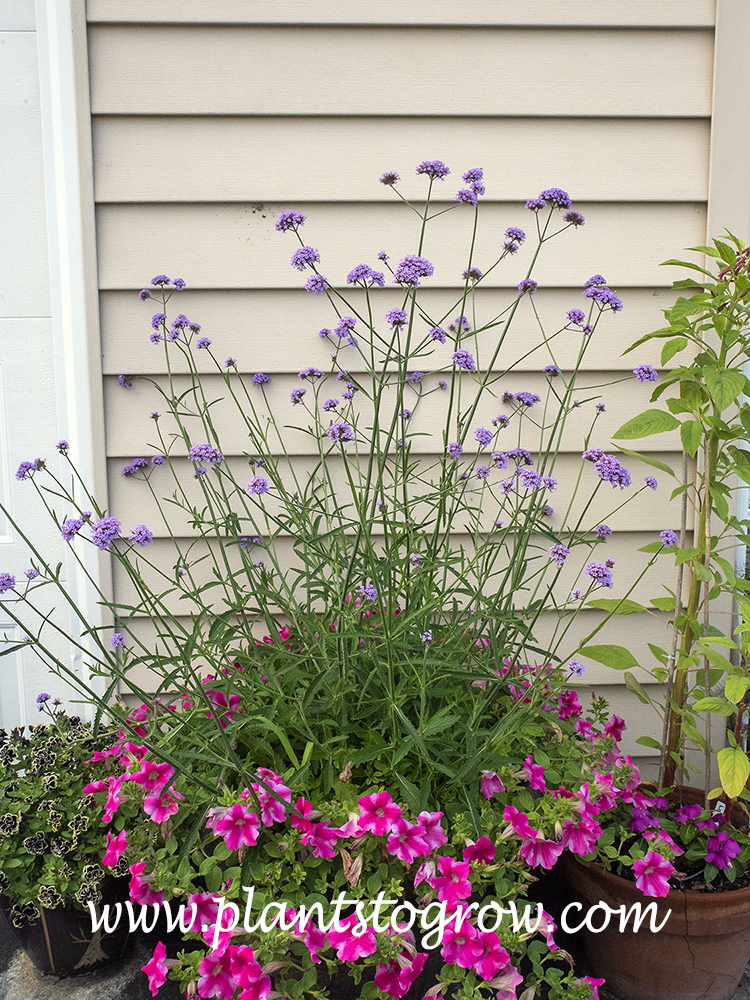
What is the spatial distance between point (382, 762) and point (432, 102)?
1.46m

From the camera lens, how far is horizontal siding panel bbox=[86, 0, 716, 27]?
1.60 metres

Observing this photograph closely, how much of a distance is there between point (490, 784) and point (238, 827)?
0.45 metres

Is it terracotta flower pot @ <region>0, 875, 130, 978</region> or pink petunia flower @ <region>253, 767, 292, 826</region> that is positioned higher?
pink petunia flower @ <region>253, 767, 292, 826</region>

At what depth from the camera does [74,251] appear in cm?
165

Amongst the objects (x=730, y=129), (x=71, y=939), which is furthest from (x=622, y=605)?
(x=71, y=939)

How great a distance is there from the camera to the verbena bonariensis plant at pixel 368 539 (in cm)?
128

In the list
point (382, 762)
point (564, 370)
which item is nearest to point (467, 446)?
point (564, 370)

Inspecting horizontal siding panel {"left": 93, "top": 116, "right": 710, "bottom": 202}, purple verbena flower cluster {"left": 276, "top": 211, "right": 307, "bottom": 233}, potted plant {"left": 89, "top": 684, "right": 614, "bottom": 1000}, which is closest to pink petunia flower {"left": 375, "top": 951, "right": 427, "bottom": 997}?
potted plant {"left": 89, "top": 684, "right": 614, "bottom": 1000}

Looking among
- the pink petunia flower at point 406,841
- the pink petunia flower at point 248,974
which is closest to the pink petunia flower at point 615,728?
the pink petunia flower at point 406,841

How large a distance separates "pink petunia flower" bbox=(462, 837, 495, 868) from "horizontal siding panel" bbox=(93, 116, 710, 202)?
138 centimetres

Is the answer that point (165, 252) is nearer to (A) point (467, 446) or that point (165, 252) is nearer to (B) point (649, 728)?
(A) point (467, 446)

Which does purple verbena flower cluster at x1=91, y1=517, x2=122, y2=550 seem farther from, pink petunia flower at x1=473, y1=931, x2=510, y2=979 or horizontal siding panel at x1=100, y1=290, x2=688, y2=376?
pink petunia flower at x1=473, y1=931, x2=510, y2=979

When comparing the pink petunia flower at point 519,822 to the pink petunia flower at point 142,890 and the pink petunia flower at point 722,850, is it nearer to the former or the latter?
the pink petunia flower at point 722,850

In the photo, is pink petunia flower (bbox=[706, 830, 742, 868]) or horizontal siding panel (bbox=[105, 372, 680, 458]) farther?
horizontal siding panel (bbox=[105, 372, 680, 458])
